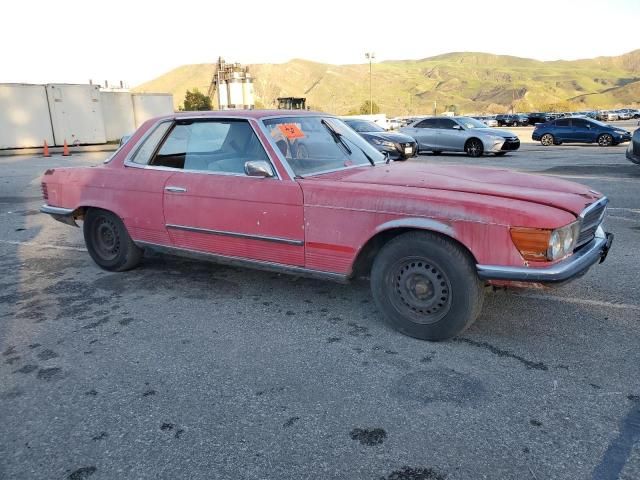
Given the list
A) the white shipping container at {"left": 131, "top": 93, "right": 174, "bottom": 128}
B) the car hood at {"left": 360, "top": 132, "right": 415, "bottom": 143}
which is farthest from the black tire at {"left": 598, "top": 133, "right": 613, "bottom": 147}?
the white shipping container at {"left": 131, "top": 93, "right": 174, "bottom": 128}

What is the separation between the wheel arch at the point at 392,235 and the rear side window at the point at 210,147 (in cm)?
107

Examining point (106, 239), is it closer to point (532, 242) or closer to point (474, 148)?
point (532, 242)

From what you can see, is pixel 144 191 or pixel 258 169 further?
pixel 144 191

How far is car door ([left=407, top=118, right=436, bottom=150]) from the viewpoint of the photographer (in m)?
17.9

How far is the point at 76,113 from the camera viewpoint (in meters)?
25.8

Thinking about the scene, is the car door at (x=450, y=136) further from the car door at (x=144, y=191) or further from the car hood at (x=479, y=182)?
the car door at (x=144, y=191)

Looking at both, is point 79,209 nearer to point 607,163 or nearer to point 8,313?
point 8,313

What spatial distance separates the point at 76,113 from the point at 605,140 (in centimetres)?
2406

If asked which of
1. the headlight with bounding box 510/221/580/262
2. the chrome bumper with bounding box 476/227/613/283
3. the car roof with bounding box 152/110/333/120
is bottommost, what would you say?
the chrome bumper with bounding box 476/227/613/283

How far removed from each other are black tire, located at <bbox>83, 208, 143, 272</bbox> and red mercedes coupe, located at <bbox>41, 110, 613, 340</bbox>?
0.05 feet

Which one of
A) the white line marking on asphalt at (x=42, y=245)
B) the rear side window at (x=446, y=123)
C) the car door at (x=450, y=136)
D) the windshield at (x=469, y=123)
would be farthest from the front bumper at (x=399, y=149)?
the white line marking on asphalt at (x=42, y=245)

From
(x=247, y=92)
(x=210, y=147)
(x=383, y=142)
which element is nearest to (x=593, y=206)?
(x=210, y=147)

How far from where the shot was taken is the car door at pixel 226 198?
3.82 m

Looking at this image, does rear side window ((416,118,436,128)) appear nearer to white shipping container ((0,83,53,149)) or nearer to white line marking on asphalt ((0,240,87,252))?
white line marking on asphalt ((0,240,87,252))
